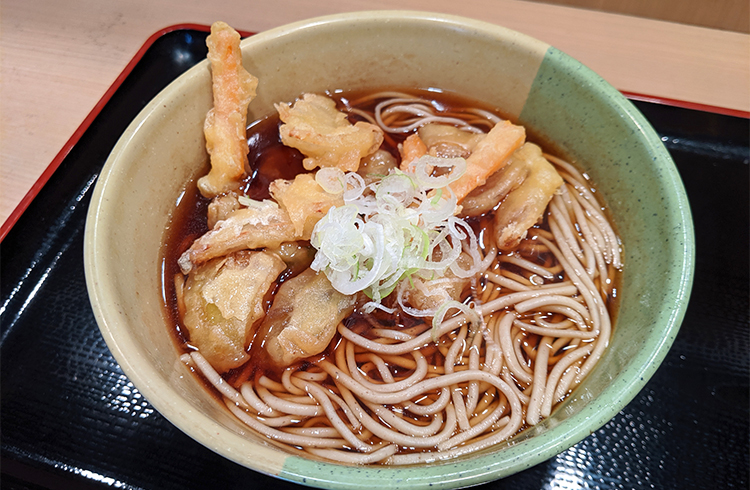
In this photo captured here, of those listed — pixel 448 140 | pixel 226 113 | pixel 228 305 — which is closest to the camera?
pixel 228 305

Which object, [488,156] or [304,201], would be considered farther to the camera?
[488,156]

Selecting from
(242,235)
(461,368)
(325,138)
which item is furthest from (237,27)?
(461,368)

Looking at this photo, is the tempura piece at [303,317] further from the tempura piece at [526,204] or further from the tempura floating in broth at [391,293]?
the tempura piece at [526,204]

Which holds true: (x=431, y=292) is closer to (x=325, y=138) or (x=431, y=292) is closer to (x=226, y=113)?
(x=325, y=138)

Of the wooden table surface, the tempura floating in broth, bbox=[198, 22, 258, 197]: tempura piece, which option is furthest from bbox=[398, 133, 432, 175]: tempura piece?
the wooden table surface

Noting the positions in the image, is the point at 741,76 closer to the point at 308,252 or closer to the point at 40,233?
the point at 308,252

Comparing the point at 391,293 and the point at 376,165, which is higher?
the point at 376,165


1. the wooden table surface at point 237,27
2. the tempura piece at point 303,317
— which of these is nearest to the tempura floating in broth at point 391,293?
the tempura piece at point 303,317
